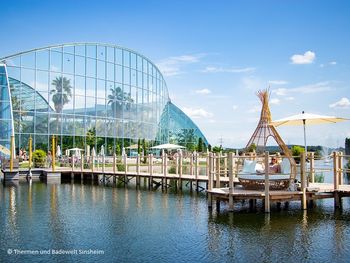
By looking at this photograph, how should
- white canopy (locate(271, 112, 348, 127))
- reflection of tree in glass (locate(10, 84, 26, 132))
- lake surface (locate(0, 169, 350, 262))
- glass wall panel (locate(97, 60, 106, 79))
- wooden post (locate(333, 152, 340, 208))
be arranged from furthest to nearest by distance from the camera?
glass wall panel (locate(97, 60, 106, 79)), reflection of tree in glass (locate(10, 84, 26, 132)), white canopy (locate(271, 112, 348, 127)), wooden post (locate(333, 152, 340, 208)), lake surface (locate(0, 169, 350, 262))

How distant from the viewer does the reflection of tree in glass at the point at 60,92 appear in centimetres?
3547

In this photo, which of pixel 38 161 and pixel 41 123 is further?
pixel 41 123

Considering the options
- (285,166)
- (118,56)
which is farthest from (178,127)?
(285,166)

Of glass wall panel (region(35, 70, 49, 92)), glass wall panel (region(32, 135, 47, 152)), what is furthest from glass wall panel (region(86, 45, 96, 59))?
glass wall panel (region(32, 135, 47, 152))

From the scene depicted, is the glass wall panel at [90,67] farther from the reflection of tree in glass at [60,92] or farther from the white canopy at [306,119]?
the white canopy at [306,119]

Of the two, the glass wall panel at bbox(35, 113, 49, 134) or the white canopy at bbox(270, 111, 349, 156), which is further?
the glass wall panel at bbox(35, 113, 49, 134)

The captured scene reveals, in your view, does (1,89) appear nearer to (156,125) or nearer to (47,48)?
(47,48)

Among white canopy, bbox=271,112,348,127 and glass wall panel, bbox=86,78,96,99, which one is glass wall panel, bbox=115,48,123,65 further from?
white canopy, bbox=271,112,348,127

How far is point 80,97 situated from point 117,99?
412 cm

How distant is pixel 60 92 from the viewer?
118ft

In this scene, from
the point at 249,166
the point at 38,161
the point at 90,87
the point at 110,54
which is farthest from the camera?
the point at 110,54

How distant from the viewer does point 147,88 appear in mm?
44094

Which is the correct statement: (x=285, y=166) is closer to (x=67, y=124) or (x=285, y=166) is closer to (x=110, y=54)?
(x=67, y=124)

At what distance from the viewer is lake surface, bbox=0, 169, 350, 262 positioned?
28.6 feet
